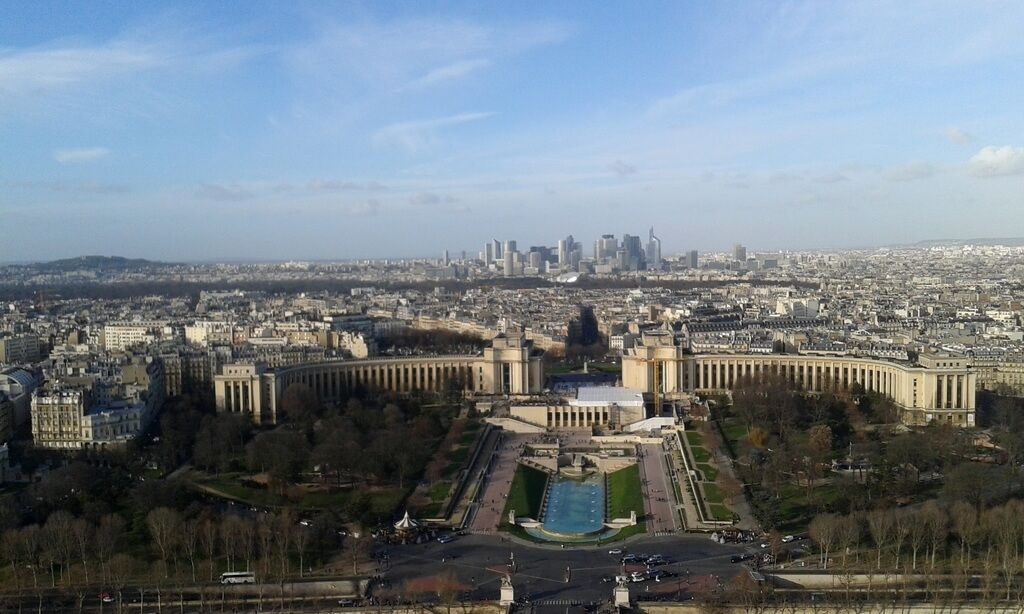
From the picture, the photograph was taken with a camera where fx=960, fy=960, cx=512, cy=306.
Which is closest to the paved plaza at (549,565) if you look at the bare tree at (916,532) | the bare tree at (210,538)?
the bare tree at (916,532)

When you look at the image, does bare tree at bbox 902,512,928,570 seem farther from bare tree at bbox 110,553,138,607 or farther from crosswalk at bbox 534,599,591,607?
bare tree at bbox 110,553,138,607

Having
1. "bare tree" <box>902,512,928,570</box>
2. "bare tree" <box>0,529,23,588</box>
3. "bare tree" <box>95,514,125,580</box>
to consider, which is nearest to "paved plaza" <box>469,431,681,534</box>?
"bare tree" <box>902,512,928,570</box>

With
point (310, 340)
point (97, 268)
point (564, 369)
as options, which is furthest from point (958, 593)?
point (97, 268)

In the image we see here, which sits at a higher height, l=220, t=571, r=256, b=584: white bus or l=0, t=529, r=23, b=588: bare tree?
l=0, t=529, r=23, b=588: bare tree

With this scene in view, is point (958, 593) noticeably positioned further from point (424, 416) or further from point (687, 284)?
point (687, 284)

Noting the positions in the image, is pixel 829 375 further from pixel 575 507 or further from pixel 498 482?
pixel 498 482

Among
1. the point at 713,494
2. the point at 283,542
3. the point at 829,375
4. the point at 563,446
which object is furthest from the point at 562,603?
the point at 829,375
